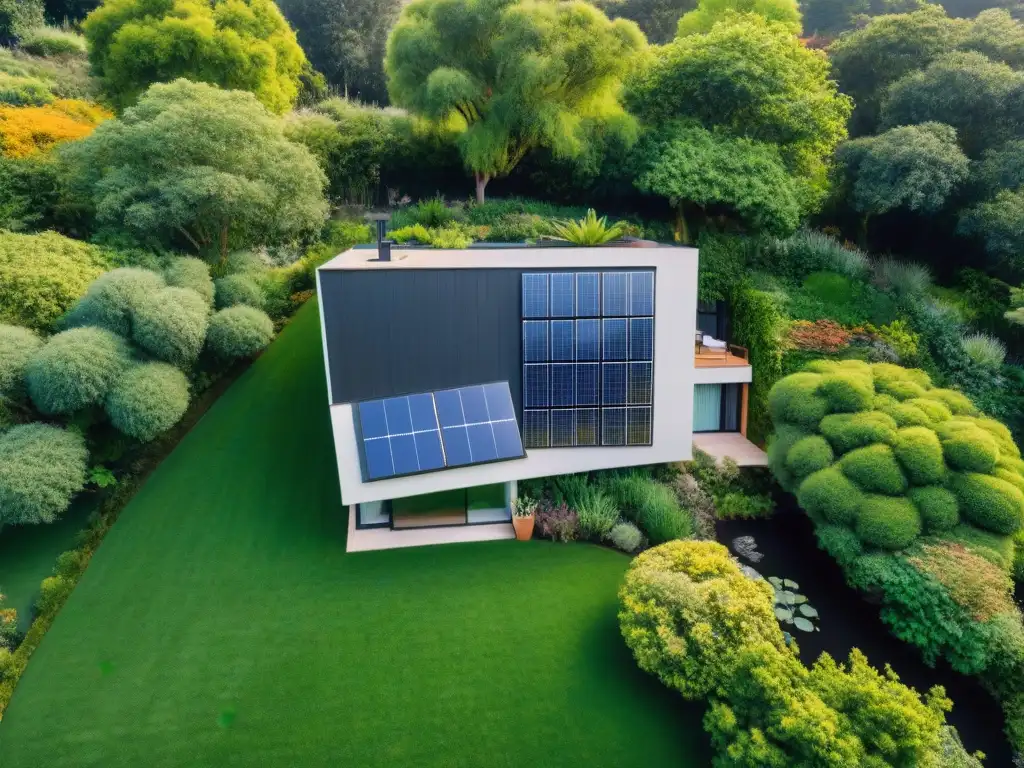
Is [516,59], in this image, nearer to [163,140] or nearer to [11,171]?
[163,140]

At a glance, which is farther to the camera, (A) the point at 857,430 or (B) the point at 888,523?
(A) the point at 857,430

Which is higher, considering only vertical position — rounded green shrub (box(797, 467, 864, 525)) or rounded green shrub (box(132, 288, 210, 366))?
rounded green shrub (box(132, 288, 210, 366))

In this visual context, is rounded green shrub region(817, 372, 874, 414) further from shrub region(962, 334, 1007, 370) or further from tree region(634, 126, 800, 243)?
tree region(634, 126, 800, 243)

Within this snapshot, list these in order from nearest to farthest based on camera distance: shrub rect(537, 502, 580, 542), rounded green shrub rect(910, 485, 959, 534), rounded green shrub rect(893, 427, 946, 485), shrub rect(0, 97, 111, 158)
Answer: rounded green shrub rect(910, 485, 959, 534), rounded green shrub rect(893, 427, 946, 485), shrub rect(537, 502, 580, 542), shrub rect(0, 97, 111, 158)

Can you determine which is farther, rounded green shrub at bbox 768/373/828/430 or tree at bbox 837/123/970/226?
tree at bbox 837/123/970/226

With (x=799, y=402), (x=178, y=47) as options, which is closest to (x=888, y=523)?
(x=799, y=402)

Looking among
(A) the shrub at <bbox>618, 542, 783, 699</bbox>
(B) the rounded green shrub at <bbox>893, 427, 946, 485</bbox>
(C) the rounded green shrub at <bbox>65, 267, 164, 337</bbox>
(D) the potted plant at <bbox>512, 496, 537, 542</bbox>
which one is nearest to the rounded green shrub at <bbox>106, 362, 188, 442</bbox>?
(C) the rounded green shrub at <bbox>65, 267, 164, 337</bbox>

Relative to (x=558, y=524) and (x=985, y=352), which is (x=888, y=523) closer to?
(x=558, y=524)

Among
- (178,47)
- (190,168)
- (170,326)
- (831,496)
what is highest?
(178,47)
